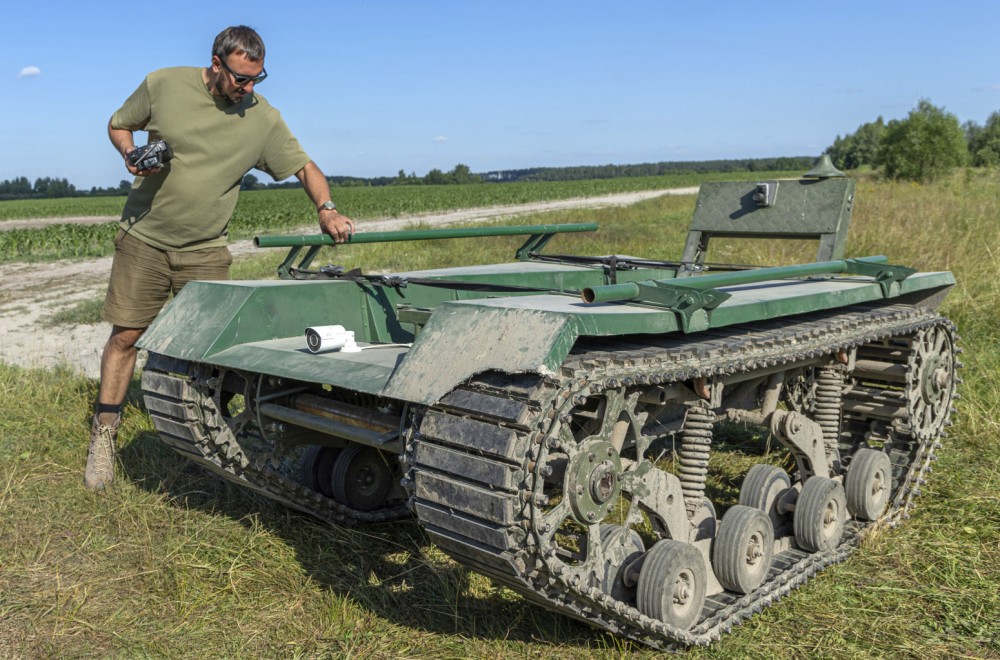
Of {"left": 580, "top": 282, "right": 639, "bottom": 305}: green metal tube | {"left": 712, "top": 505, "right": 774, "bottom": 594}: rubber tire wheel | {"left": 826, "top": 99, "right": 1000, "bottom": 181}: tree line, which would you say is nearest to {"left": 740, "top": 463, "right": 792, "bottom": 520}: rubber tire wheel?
{"left": 712, "top": 505, "right": 774, "bottom": 594}: rubber tire wheel

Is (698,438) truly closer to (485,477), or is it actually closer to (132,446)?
(485,477)

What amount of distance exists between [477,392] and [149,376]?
185 centimetres

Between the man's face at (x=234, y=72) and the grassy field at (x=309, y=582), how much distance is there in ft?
6.87

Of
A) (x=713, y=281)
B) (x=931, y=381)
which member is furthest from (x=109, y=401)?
(x=931, y=381)

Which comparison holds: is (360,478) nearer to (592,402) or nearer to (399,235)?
(399,235)

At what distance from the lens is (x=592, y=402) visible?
304cm

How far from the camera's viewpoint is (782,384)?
4.23m

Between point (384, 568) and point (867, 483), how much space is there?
8.16 ft

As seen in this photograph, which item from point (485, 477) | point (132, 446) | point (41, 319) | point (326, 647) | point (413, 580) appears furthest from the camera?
point (41, 319)

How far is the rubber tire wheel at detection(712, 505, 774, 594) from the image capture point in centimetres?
353

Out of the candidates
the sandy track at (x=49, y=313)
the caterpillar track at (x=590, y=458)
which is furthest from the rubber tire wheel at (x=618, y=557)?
the sandy track at (x=49, y=313)

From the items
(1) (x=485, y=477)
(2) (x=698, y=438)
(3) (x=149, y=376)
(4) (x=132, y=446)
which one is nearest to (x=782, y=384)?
(2) (x=698, y=438)

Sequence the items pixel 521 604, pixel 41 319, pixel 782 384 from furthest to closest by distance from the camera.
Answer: pixel 41 319 → pixel 782 384 → pixel 521 604

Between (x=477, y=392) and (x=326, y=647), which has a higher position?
(x=477, y=392)
